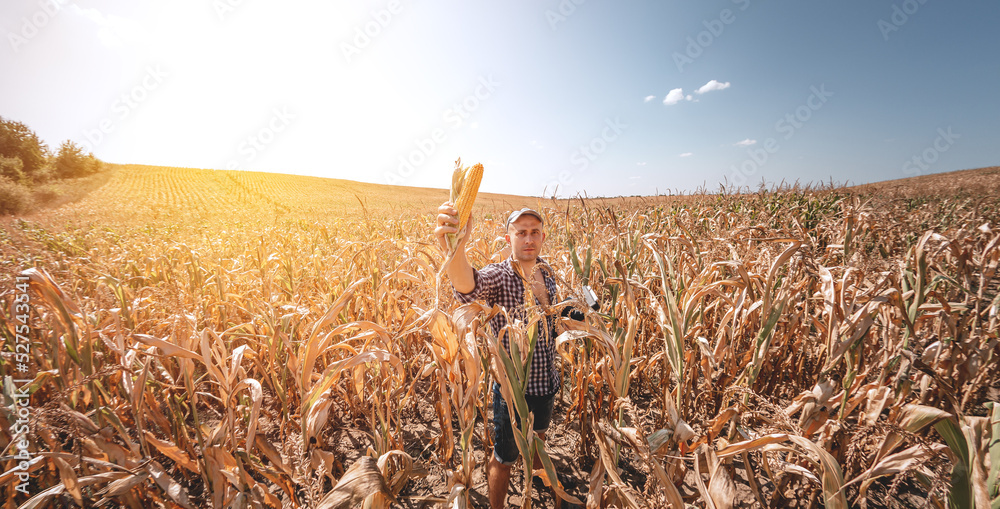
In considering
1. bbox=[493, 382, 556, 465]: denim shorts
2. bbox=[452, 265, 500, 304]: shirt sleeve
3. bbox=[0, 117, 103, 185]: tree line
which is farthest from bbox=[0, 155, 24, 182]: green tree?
bbox=[493, 382, 556, 465]: denim shorts

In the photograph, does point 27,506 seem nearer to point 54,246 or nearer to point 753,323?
point 753,323

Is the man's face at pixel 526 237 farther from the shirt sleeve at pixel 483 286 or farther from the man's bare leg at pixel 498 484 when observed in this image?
the man's bare leg at pixel 498 484

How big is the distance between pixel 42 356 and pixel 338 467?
1.84 m

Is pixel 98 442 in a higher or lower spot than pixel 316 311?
lower

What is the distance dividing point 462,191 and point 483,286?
625 millimetres

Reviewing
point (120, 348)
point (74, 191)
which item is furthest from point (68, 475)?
point (74, 191)

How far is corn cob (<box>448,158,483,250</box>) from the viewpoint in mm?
1490

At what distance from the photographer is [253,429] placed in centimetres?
143

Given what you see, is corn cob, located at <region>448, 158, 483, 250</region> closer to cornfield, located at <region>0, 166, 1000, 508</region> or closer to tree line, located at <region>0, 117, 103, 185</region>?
cornfield, located at <region>0, 166, 1000, 508</region>

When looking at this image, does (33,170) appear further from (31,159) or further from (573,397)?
(573,397)

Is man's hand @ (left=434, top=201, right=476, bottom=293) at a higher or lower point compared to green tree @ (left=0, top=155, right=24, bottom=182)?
lower

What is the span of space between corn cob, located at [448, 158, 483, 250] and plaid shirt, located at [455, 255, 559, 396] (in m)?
0.42

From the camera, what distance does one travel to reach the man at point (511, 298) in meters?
1.79

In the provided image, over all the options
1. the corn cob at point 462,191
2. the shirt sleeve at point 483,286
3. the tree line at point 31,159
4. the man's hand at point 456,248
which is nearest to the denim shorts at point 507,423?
the shirt sleeve at point 483,286
